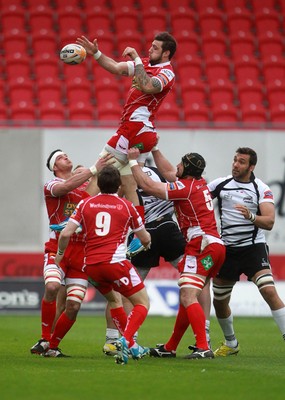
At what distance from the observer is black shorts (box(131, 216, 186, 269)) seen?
1231cm

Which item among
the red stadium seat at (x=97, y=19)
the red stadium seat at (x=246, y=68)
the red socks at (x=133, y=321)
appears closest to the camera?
the red socks at (x=133, y=321)

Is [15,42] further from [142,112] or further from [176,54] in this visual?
[142,112]

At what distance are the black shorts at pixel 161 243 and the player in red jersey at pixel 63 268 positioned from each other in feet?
3.60

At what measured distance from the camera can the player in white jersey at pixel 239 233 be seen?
38.4ft

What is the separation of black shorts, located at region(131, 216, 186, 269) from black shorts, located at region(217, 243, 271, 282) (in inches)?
28.4

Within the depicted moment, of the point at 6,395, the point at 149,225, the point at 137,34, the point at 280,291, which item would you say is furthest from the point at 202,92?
the point at 6,395

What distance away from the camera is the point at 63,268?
1134 centimetres

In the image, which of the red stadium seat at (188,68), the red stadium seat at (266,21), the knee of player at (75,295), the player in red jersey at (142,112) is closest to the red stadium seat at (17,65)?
the red stadium seat at (188,68)

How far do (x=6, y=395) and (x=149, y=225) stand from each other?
469 cm

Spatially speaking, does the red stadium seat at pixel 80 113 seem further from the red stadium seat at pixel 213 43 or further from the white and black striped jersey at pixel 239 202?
the white and black striped jersey at pixel 239 202

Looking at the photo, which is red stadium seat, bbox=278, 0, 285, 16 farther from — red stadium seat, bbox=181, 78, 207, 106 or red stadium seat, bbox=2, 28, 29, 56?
red stadium seat, bbox=2, 28, 29, 56

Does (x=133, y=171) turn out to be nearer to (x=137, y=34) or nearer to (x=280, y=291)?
(x=280, y=291)

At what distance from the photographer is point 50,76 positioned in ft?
74.4

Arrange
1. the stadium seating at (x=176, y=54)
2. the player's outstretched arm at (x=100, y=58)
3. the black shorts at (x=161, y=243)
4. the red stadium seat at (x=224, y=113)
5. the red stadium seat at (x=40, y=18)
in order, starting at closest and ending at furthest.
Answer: the player's outstretched arm at (x=100, y=58), the black shorts at (x=161, y=243), the red stadium seat at (x=224, y=113), the stadium seating at (x=176, y=54), the red stadium seat at (x=40, y=18)
